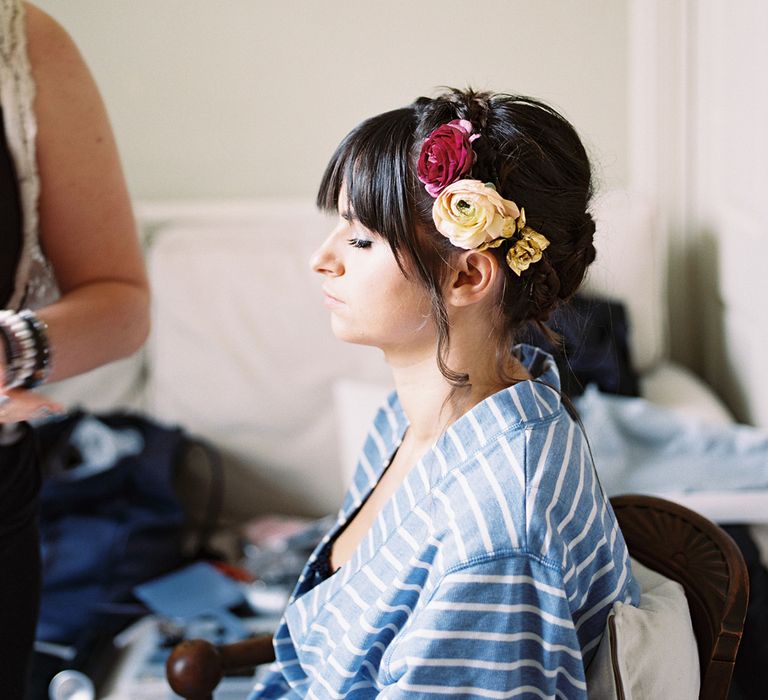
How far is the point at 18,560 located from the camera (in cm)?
101

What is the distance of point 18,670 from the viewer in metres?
1.05

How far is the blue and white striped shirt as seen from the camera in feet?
2.72

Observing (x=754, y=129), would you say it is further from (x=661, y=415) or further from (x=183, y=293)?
(x=183, y=293)

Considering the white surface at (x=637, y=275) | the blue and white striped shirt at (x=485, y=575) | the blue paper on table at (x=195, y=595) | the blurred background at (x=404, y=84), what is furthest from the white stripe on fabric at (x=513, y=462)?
the blurred background at (x=404, y=84)

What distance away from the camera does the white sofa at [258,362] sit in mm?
2162

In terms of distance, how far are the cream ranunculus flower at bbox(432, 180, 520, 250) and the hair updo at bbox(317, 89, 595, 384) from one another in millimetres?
36

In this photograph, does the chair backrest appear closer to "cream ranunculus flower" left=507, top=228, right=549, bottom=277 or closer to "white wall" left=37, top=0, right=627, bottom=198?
"cream ranunculus flower" left=507, top=228, right=549, bottom=277

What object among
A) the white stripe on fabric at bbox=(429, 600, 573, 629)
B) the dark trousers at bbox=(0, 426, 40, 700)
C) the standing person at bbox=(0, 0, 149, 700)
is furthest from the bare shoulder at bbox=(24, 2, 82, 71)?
the white stripe on fabric at bbox=(429, 600, 573, 629)

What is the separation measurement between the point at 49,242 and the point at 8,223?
8 cm

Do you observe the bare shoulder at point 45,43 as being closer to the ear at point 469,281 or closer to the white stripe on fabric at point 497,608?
the ear at point 469,281

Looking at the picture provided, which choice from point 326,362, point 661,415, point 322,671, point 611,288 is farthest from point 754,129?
point 322,671

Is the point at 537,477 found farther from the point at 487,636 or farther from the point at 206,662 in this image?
the point at 206,662

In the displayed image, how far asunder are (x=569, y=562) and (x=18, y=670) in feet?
2.11

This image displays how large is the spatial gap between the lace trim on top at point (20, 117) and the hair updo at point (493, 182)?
1.17 feet
